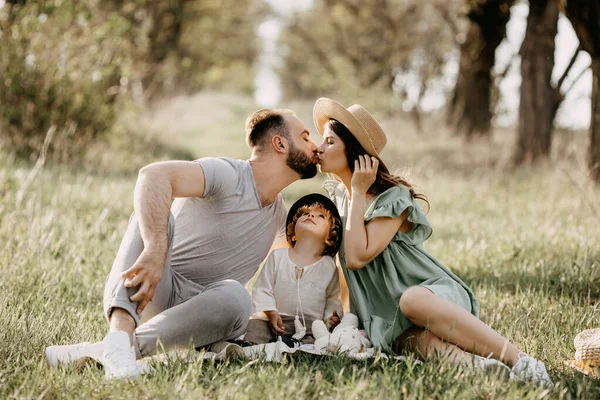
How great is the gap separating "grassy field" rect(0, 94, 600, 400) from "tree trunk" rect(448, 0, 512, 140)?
4.37m

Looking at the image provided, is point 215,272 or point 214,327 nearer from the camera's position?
point 214,327

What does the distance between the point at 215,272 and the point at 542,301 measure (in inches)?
86.0

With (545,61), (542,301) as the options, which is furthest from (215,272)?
(545,61)

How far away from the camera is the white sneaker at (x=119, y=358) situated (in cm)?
305

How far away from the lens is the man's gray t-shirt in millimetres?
3795

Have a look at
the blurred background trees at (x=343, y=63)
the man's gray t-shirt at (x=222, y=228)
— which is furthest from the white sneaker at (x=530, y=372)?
the blurred background trees at (x=343, y=63)

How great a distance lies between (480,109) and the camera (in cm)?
1543

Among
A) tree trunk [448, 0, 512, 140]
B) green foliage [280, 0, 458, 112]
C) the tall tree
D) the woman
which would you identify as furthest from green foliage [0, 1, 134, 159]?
green foliage [280, 0, 458, 112]

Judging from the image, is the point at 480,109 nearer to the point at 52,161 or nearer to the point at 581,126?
the point at 581,126

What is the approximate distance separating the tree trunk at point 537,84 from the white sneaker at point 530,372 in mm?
8918

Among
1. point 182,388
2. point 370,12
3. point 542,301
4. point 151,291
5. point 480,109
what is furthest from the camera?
point 370,12

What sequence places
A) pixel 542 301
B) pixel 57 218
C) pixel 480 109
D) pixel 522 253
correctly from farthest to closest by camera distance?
pixel 480 109 → pixel 57 218 → pixel 522 253 → pixel 542 301

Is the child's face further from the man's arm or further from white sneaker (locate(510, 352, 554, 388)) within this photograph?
white sneaker (locate(510, 352, 554, 388))

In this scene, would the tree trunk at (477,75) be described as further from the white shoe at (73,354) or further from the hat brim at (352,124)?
the white shoe at (73,354)
